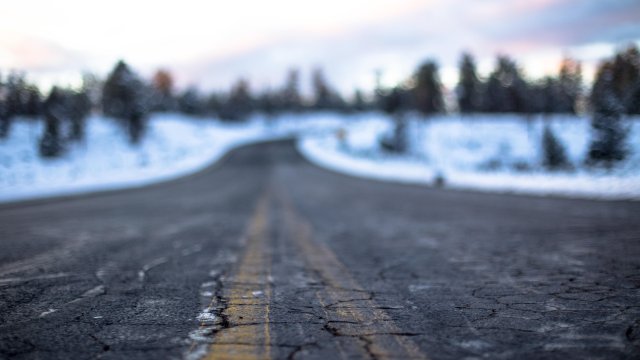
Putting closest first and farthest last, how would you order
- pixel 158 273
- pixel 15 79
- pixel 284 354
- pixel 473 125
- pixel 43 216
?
pixel 284 354, pixel 158 273, pixel 43 216, pixel 15 79, pixel 473 125

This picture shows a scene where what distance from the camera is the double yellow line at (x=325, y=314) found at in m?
2.55

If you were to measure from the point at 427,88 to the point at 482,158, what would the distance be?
125 ft

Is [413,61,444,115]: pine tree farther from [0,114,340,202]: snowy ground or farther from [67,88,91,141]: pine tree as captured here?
[67,88,91,141]: pine tree

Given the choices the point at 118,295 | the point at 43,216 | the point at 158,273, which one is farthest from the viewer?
the point at 43,216

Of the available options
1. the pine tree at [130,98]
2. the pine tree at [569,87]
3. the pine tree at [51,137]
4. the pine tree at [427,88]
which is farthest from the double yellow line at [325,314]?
the pine tree at [569,87]

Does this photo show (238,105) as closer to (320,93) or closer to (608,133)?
(320,93)

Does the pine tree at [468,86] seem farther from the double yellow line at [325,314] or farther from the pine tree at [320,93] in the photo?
the double yellow line at [325,314]

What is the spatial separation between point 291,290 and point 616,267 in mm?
3442

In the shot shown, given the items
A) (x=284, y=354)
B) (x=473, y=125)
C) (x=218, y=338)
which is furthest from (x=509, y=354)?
(x=473, y=125)

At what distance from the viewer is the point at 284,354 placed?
8.15 feet

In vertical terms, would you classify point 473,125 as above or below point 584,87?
below

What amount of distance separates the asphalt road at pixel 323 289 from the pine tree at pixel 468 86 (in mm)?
98738

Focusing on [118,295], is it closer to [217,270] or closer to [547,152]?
[217,270]

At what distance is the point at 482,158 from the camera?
60.0 m
